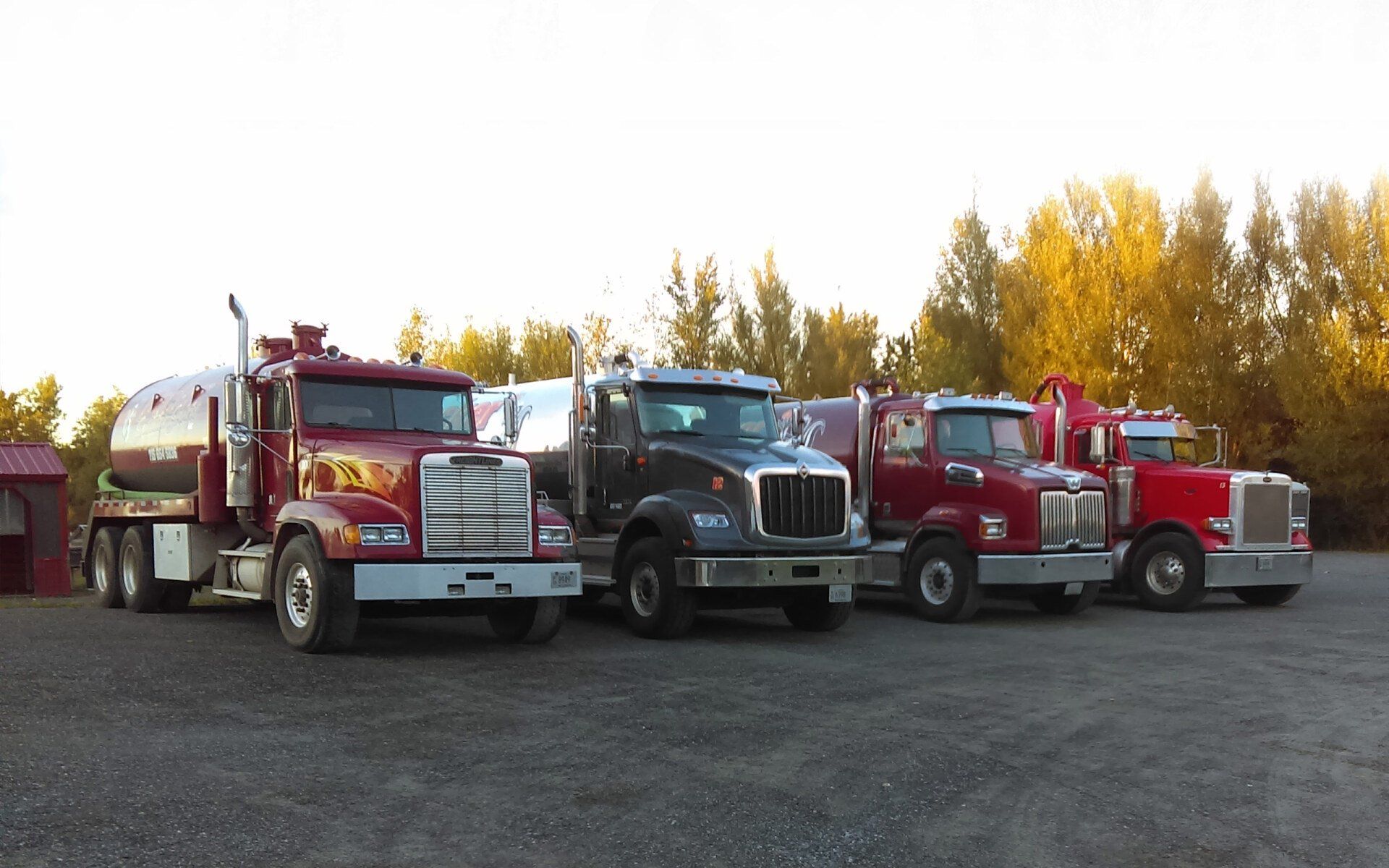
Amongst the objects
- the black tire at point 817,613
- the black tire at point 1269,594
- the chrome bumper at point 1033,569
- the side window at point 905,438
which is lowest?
the black tire at point 1269,594

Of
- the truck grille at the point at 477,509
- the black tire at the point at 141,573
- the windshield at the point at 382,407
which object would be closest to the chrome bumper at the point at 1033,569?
the truck grille at the point at 477,509

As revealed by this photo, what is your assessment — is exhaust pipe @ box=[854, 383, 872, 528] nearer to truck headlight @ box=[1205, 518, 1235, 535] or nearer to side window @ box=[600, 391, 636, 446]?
side window @ box=[600, 391, 636, 446]

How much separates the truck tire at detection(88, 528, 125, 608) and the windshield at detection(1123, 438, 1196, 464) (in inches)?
550

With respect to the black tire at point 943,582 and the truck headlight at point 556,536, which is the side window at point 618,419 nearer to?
the truck headlight at point 556,536

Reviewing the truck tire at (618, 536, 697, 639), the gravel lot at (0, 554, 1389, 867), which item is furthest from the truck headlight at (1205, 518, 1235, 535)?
the truck tire at (618, 536, 697, 639)

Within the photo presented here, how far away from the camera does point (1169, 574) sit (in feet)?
59.6

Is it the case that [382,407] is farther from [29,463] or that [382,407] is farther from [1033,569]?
[29,463]

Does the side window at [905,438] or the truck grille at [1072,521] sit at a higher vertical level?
the side window at [905,438]

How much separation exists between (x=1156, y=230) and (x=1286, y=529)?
22627 mm

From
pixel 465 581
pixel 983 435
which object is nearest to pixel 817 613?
pixel 983 435

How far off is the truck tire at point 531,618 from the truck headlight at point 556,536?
0.58m

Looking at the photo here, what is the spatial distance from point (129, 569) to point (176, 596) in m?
0.83

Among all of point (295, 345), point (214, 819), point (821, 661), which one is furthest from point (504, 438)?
point (214, 819)

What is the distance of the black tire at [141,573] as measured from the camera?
16016mm
